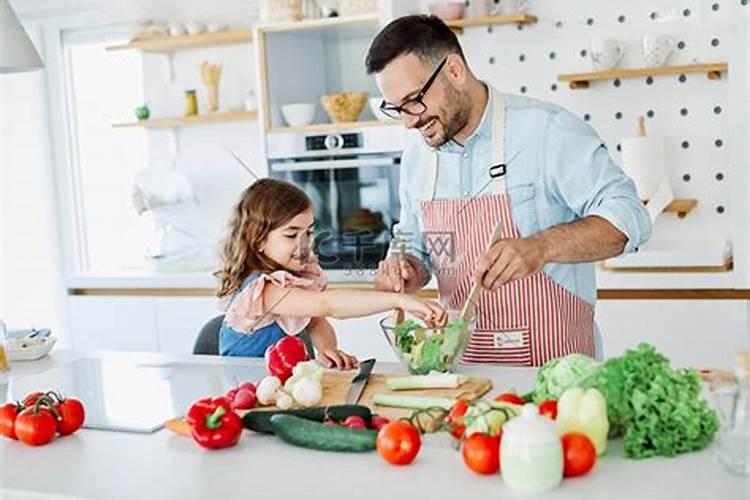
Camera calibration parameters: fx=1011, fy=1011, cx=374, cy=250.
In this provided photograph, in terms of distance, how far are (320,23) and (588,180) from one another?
1901mm

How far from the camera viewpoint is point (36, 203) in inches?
188

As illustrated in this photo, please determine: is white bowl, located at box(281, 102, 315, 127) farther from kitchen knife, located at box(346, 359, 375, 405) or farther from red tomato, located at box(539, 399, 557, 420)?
red tomato, located at box(539, 399, 557, 420)

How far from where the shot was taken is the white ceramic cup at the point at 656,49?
3.55 metres

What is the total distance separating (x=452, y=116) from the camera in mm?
2273

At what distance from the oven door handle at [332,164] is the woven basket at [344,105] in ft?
0.57

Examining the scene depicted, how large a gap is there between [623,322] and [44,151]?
285 centimetres

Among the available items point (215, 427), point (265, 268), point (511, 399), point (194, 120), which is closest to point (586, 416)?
point (511, 399)

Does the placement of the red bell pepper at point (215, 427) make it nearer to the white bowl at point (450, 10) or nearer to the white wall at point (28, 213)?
the white bowl at point (450, 10)

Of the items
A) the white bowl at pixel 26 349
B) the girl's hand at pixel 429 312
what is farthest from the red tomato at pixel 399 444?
the white bowl at pixel 26 349

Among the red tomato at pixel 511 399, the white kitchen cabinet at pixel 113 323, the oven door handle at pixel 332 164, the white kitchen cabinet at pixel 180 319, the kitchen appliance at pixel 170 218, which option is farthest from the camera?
the kitchen appliance at pixel 170 218

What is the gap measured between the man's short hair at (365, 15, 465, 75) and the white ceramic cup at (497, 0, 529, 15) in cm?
160

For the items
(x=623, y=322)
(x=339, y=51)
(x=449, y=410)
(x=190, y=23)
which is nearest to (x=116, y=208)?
(x=190, y=23)

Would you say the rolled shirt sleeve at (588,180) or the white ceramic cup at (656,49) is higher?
the white ceramic cup at (656,49)

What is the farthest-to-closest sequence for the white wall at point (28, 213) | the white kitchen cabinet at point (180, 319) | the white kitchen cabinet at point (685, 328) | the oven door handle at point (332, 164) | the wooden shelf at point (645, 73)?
the white wall at point (28, 213) → the white kitchen cabinet at point (180, 319) → the oven door handle at point (332, 164) → the wooden shelf at point (645, 73) → the white kitchen cabinet at point (685, 328)
